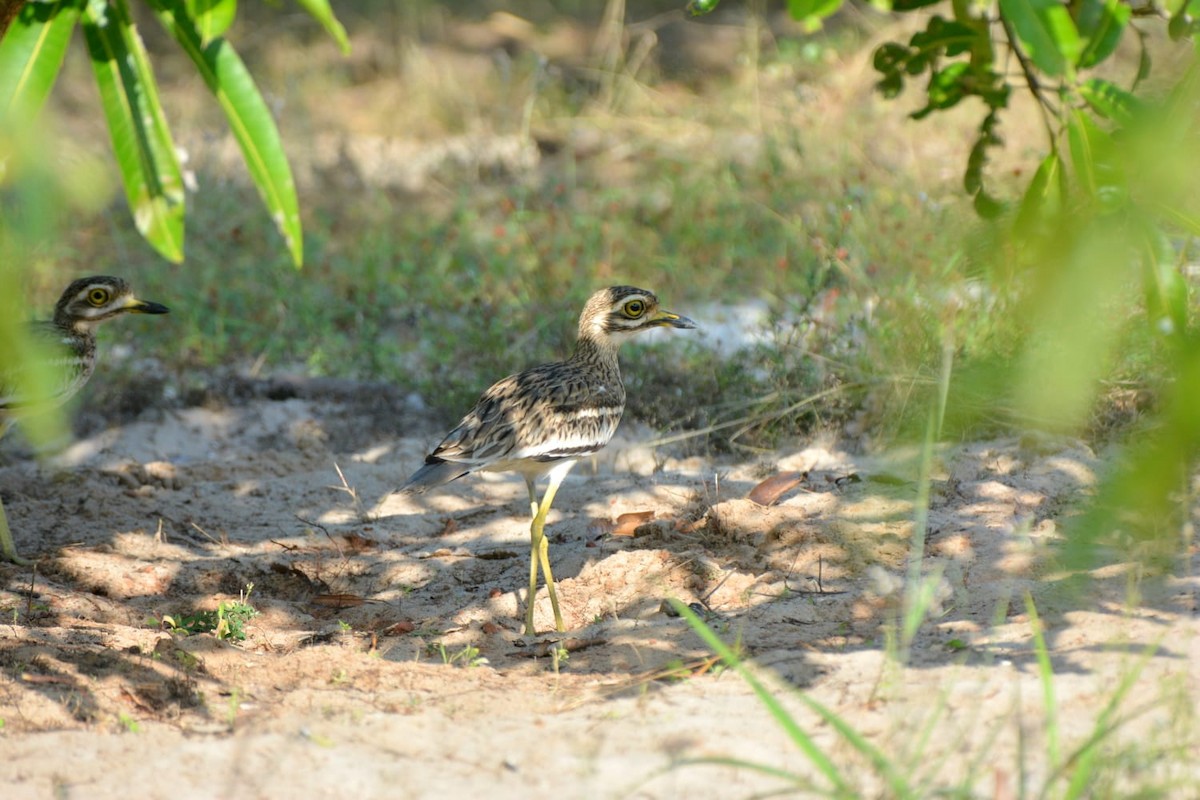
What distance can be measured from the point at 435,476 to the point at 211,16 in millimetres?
2367

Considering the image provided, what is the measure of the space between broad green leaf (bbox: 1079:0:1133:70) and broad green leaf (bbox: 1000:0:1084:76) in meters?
0.08

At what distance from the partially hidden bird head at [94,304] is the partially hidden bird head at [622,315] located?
1.92m

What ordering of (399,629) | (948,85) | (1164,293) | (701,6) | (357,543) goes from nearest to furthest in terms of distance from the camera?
(1164,293) < (701,6) < (948,85) < (399,629) < (357,543)

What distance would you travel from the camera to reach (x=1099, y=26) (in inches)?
90.0

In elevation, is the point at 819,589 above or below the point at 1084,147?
below

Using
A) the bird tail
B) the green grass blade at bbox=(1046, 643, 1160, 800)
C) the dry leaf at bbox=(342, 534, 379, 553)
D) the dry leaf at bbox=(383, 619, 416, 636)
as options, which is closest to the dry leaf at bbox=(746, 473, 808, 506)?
the bird tail

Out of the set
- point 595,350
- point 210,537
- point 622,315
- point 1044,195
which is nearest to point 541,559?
point 595,350

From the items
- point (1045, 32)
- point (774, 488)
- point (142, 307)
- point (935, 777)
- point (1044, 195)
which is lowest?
point (935, 777)

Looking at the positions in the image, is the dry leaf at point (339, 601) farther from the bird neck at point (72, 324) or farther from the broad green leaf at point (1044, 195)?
the broad green leaf at point (1044, 195)

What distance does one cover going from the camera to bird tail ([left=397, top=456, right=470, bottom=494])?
4.32m

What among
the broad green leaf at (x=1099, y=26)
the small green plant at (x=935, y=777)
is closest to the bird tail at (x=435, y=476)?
the small green plant at (x=935, y=777)

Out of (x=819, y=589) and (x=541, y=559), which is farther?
(x=541, y=559)

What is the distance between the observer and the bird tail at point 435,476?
4324 mm

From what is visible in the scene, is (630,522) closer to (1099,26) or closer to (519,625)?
(519,625)
